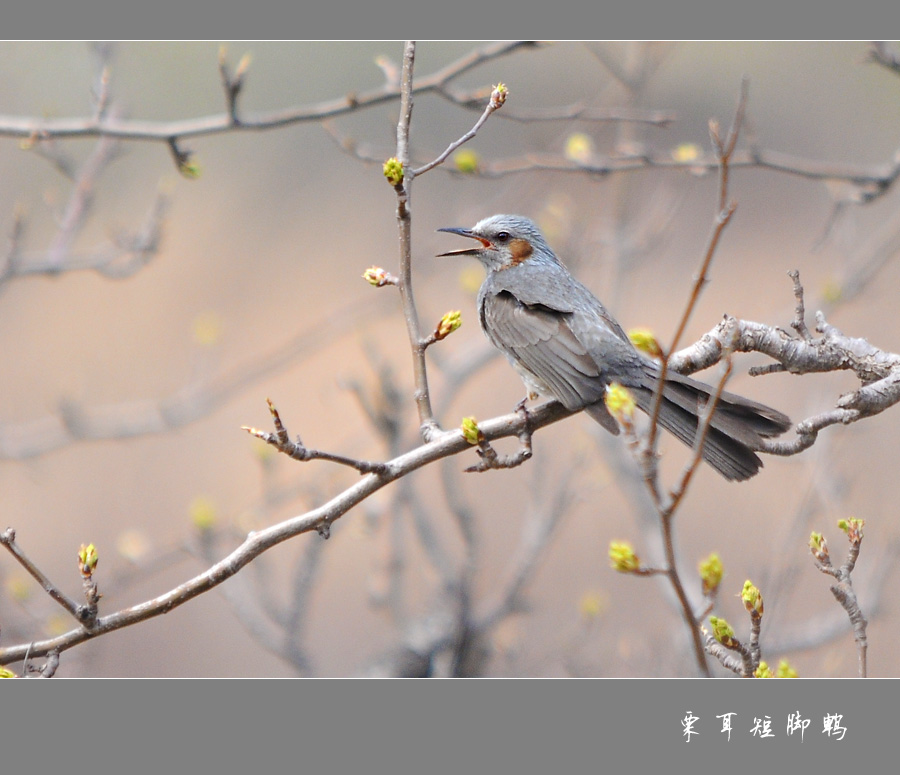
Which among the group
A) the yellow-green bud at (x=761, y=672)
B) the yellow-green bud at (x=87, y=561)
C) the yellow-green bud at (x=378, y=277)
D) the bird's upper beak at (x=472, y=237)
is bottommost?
the yellow-green bud at (x=761, y=672)

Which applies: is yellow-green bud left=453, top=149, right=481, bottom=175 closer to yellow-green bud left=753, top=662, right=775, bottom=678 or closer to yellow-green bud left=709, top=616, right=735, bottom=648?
yellow-green bud left=709, top=616, right=735, bottom=648

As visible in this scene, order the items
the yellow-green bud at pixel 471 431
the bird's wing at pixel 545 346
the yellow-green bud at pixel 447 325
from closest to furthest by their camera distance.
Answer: the yellow-green bud at pixel 471 431, the yellow-green bud at pixel 447 325, the bird's wing at pixel 545 346

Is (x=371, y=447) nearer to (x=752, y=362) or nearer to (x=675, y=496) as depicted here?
(x=752, y=362)

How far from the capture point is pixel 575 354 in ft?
12.9

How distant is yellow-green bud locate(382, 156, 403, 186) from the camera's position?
2.84 m

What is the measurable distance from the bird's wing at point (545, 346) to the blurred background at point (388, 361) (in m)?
0.71

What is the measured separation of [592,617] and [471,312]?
5.03 meters

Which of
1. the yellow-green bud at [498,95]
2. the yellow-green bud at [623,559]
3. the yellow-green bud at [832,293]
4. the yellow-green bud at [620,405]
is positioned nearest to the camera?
the yellow-green bud at [620,405]

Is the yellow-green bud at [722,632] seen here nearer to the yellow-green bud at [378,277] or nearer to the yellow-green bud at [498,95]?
the yellow-green bud at [378,277]

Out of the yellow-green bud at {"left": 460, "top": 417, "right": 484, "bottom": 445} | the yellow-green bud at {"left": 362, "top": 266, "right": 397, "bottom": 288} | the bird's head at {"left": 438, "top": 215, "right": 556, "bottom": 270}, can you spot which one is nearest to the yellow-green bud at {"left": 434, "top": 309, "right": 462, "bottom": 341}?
the yellow-green bud at {"left": 362, "top": 266, "right": 397, "bottom": 288}

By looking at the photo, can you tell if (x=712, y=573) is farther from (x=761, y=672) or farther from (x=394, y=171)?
(x=394, y=171)

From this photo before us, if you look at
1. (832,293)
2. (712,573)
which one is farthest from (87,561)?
(832,293)

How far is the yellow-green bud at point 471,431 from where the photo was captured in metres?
2.75

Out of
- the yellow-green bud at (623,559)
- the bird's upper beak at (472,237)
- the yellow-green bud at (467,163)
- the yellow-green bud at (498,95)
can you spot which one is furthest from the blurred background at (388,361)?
the yellow-green bud at (623,559)
